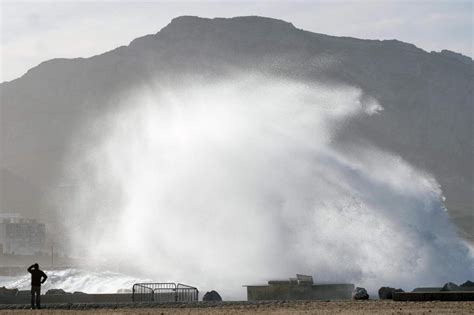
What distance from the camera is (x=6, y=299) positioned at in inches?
1565

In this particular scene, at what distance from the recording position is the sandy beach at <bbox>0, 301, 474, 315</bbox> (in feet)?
103

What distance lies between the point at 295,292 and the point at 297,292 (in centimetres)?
9

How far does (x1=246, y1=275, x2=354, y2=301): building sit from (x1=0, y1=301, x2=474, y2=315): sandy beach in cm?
601

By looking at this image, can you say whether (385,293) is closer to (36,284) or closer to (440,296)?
(440,296)

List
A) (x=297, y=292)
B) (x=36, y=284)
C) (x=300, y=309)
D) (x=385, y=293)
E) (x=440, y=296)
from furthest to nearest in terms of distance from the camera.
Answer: (x=297, y=292), (x=385, y=293), (x=36, y=284), (x=440, y=296), (x=300, y=309)

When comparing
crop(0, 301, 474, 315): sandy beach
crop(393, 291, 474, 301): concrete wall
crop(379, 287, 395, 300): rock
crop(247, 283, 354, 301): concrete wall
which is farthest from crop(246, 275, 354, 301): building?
crop(393, 291, 474, 301): concrete wall

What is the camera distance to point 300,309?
3325 cm

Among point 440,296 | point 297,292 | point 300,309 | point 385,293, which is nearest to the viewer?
point 300,309

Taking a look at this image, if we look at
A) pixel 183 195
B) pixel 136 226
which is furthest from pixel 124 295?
pixel 136 226

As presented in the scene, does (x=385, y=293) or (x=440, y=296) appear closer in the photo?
(x=440, y=296)

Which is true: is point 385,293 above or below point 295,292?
below

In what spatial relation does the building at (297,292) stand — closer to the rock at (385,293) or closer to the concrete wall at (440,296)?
the rock at (385,293)

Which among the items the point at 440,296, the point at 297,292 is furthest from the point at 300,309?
the point at 297,292

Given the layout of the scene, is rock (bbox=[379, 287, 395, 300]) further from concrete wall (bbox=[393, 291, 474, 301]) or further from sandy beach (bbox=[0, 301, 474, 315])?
sandy beach (bbox=[0, 301, 474, 315])
